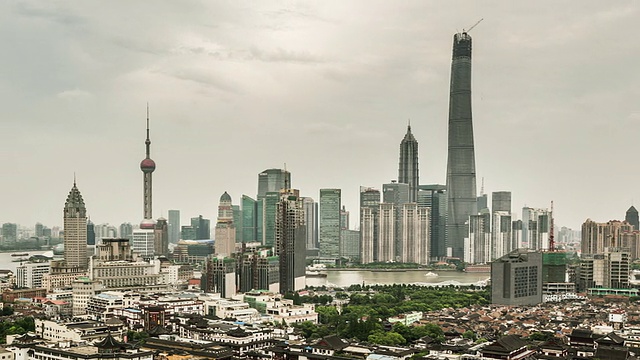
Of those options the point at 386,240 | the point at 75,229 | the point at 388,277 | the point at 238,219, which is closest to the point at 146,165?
the point at 75,229

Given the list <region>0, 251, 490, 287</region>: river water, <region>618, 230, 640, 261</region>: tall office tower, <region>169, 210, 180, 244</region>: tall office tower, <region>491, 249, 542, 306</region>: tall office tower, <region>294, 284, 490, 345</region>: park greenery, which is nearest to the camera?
<region>294, 284, 490, 345</region>: park greenery

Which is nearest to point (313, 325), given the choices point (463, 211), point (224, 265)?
point (224, 265)

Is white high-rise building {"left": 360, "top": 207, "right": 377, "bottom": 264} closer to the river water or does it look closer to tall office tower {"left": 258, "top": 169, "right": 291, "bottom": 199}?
the river water

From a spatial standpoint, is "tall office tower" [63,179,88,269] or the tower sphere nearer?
"tall office tower" [63,179,88,269]

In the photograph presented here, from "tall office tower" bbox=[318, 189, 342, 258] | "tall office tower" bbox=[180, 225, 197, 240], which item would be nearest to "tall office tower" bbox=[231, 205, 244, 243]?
"tall office tower" bbox=[180, 225, 197, 240]

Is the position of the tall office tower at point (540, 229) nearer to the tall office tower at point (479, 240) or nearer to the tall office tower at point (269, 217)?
the tall office tower at point (479, 240)

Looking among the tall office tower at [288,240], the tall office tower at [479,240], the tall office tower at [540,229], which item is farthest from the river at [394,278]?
the tall office tower at [288,240]

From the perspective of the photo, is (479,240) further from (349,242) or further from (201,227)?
(201,227)
